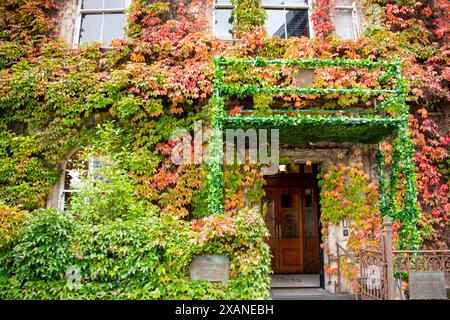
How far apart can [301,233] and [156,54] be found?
5.80 meters

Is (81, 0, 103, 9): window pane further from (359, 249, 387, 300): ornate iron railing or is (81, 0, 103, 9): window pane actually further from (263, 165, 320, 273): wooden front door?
(359, 249, 387, 300): ornate iron railing

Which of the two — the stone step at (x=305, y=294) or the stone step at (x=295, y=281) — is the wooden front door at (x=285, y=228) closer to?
the stone step at (x=295, y=281)

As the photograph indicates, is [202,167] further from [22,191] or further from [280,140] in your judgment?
[22,191]

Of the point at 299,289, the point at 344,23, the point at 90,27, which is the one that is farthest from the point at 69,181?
the point at 344,23

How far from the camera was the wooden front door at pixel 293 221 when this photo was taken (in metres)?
9.27

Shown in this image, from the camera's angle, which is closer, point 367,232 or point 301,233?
point 367,232

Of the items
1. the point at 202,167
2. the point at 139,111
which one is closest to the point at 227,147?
the point at 202,167

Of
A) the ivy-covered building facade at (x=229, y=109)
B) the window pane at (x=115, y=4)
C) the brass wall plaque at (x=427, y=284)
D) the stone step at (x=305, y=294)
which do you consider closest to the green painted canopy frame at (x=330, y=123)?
the ivy-covered building facade at (x=229, y=109)

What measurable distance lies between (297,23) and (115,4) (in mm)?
4383

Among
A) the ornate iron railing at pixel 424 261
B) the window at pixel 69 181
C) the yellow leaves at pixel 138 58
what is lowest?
the ornate iron railing at pixel 424 261

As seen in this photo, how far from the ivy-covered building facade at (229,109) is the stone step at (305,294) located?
33cm

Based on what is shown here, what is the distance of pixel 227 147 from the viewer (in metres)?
7.30

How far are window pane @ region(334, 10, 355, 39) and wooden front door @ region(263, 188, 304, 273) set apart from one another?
13.3 ft

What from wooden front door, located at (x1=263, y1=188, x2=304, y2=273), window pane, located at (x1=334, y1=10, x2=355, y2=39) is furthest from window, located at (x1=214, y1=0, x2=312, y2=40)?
wooden front door, located at (x1=263, y1=188, x2=304, y2=273)
